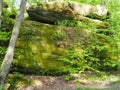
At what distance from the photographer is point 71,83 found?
1354 cm

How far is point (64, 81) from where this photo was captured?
13.7m

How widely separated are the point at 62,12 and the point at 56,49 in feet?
11.4

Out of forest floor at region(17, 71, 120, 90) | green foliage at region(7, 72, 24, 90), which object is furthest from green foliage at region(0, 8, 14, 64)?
forest floor at region(17, 71, 120, 90)

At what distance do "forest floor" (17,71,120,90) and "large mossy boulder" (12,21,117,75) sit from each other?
641 mm

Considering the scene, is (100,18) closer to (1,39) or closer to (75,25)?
(75,25)

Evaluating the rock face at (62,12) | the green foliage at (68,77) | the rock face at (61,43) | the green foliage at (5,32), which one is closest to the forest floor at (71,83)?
the green foliage at (68,77)

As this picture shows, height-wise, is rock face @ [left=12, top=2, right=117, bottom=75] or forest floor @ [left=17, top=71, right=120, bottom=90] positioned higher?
rock face @ [left=12, top=2, right=117, bottom=75]

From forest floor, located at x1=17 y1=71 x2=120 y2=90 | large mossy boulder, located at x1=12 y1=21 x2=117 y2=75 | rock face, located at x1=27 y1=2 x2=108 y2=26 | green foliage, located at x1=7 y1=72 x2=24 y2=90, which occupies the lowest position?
forest floor, located at x1=17 y1=71 x2=120 y2=90

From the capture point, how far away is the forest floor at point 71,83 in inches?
491

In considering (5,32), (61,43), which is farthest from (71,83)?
(5,32)

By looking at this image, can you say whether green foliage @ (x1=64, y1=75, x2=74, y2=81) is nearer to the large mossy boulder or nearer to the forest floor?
the forest floor

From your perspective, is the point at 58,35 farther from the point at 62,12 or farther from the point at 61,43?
the point at 62,12

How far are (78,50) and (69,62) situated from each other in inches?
50.9

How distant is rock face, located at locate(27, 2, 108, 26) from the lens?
54.9 feet
